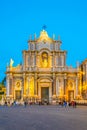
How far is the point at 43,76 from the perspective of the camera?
80.2 m

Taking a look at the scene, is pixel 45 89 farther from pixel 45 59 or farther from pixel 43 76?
pixel 45 59

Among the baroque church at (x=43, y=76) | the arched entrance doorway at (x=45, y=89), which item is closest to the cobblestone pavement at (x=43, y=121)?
the baroque church at (x=43, y=76)

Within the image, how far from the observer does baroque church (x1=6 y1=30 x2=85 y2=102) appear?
79562 mm

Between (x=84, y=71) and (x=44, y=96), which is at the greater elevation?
(x=84, y=71)

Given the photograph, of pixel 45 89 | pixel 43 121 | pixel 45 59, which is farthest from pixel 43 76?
pixel 43 121

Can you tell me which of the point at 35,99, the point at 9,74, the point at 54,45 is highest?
the point at 54,45

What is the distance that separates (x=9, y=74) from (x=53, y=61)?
10.4 meters

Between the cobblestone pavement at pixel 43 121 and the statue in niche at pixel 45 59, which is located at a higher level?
the statue in niche at pixel 45 59

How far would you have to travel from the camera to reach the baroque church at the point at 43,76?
261 feet

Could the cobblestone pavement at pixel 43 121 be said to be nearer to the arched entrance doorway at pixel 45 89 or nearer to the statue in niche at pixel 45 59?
the arched entrance doorway at pixel 45 89

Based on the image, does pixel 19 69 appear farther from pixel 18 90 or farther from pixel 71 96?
pixel 71 96

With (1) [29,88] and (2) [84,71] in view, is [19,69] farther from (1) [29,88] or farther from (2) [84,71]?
(2) [84,71]

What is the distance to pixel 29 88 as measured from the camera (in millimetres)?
79562

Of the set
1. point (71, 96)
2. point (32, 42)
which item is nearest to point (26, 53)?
point (32, 42)
